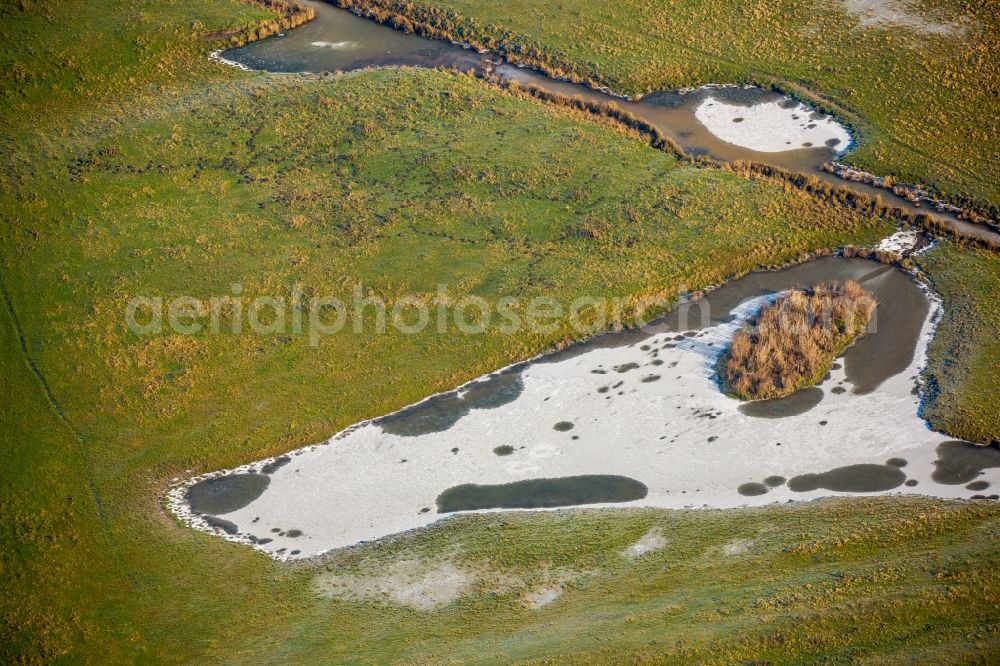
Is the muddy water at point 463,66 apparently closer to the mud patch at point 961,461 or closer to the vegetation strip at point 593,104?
the vegetation strip at point 593,104

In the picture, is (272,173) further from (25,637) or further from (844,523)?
(844,523)

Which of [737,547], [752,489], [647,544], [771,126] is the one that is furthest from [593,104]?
[737,547]

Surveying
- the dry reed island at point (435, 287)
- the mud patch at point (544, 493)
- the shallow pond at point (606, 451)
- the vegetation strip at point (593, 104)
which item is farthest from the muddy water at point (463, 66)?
the mud patch at point (544, 493)

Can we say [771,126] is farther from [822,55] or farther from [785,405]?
[785,405]

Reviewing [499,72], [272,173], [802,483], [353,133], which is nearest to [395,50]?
[499,72]

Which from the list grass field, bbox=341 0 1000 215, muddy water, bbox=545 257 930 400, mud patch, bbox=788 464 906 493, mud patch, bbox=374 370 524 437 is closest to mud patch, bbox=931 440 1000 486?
mud patch, bbox=788 464 906 493

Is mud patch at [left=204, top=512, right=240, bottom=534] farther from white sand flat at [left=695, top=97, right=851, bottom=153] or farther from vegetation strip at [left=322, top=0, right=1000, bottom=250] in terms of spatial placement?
white sand flat at [left=695, top=97, right=851, bottom=153]

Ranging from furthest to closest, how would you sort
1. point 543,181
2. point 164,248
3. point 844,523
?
point 543,181 < point 164,248 < point 844,523
